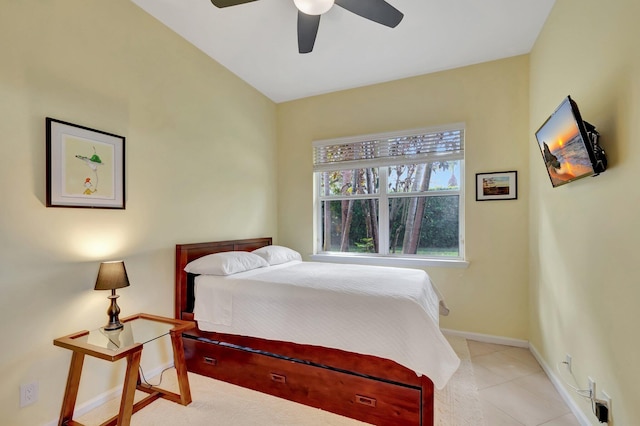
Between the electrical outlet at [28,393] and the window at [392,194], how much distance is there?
296 centimetres

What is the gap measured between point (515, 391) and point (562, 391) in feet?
0.99

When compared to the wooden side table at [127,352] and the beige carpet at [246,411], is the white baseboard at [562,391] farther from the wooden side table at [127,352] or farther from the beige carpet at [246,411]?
the wooden side table at [127,352]

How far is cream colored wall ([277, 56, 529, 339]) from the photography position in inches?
121

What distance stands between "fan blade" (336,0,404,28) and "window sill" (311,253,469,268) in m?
2.42

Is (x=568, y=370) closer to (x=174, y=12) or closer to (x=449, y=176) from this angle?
(x=449, y=176)

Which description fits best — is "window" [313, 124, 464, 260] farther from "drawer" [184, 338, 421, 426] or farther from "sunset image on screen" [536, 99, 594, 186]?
"drawer" [184, 338, 421, 426]

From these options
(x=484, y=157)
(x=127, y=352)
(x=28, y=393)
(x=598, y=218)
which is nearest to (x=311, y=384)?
(x=127, y=352)

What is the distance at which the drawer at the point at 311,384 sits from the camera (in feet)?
5.89

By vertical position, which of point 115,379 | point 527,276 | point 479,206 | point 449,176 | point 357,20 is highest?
point 357,20

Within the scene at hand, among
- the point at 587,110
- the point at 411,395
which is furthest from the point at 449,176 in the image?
the point at 411,395

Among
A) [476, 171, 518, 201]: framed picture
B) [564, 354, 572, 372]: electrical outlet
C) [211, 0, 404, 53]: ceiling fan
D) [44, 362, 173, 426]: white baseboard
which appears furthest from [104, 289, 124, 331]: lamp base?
[476, 171, 518, 201]: framed picture

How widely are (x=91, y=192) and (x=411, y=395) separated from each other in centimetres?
248

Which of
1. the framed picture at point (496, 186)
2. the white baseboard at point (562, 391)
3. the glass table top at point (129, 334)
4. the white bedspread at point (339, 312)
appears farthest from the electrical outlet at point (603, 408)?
the glass table top at point (129, 334)

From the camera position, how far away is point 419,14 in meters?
2.48
